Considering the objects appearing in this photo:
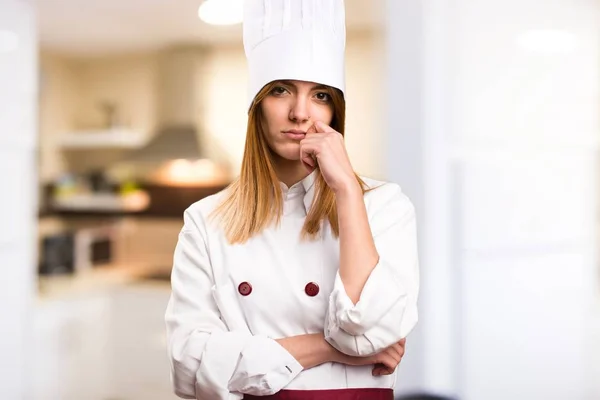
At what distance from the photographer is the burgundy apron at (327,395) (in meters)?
0.78

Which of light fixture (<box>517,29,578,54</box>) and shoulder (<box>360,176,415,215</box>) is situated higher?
light fixture (<box>517,29,578,54</box>)

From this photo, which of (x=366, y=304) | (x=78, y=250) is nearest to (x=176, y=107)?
(x=78, y=250)

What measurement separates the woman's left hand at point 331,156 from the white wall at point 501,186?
1.15 metres

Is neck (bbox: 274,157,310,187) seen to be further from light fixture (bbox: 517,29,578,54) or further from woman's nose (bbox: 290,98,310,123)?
light fixture (bbox: 517,29,578,54)

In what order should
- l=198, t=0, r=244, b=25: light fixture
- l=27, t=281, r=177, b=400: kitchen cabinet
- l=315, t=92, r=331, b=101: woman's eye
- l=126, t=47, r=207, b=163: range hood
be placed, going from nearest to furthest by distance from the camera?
l=315, t=92, r=331, b=101: woman's eye, l=198, t=0, r=244, b=25: light fixture, l=27, t=281, r=177, b=400: kitchen cabinet, l=126, t=47, r=207, b=163: range hood

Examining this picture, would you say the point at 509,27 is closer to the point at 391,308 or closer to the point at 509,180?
the point at 509,180

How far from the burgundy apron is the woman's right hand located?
0.03m

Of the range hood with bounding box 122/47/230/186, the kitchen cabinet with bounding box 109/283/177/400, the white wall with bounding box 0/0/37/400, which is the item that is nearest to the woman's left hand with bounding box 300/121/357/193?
the white wall with bounding box 0/0/37/400

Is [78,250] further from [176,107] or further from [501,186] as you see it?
[501,186]

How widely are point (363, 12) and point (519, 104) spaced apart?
1276mm

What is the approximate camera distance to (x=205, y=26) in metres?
3.38

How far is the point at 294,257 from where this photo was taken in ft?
2.71

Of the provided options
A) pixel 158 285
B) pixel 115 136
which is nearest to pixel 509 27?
pixel 158 285

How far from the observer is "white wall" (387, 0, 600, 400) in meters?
1.88
